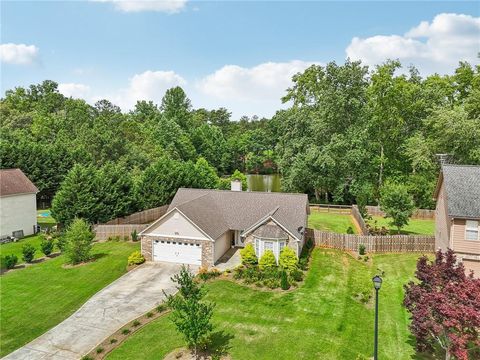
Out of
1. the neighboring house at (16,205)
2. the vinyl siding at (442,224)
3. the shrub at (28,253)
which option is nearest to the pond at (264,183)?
the neighboring house at (16,205)

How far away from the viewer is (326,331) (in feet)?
60.5

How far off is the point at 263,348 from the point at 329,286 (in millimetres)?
8518

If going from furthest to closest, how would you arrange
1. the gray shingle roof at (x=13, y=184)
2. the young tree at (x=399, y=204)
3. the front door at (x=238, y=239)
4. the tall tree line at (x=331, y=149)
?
1. the tall tree line at (x=331, y=149)
2. the gray shingle roof at (x=13, y=184)
3. the young tree at (x=399, y=204)
4. the front door at (x=238, y=239)

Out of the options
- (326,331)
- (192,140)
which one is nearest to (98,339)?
(326,331)

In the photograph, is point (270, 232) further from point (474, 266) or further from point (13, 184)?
point (13, 184)

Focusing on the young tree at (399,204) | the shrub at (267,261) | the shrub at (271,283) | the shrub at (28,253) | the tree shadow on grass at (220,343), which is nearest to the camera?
the tree shadow on grass at (220,343)

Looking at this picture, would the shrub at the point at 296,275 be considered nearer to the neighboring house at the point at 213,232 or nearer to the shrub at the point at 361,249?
the neighboring house at the point at 213,232

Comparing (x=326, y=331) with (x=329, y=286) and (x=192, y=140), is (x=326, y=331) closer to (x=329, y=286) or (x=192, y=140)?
(x=329, y=286)

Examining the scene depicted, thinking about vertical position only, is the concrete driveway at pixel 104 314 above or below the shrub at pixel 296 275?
below

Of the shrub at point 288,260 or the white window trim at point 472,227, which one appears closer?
the white window trim at point 472,227

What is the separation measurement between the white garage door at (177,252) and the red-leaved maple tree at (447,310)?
15.9 metres

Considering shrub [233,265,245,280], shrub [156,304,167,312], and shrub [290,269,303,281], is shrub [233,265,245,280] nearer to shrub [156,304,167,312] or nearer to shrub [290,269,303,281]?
shrub [290,269,303,281]

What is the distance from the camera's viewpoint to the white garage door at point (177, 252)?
91.5 feet

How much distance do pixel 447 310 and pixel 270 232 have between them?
15.4 m
